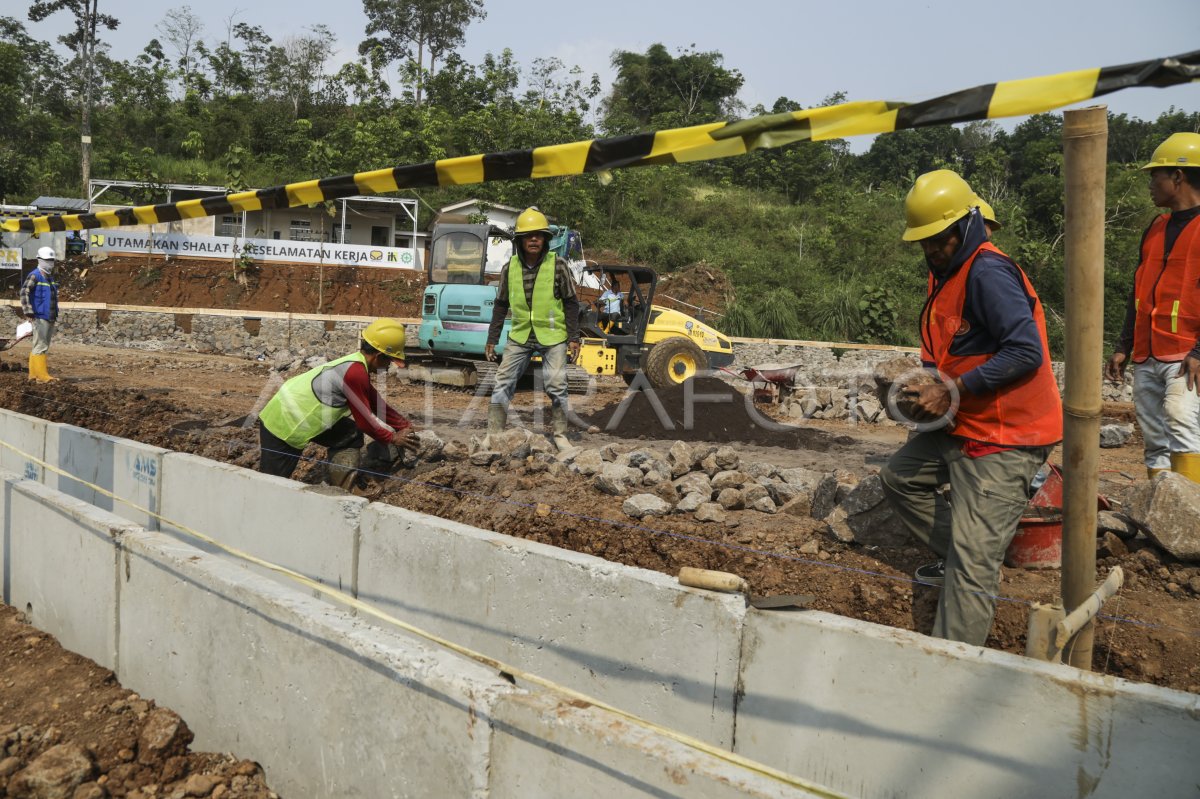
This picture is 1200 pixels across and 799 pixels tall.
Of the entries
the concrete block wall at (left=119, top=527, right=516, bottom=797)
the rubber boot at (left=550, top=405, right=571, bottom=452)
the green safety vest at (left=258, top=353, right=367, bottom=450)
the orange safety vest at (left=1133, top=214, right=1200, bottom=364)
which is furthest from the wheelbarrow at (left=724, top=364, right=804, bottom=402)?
the concrete block wall at (left=119, top=527, right=516, bottom=797)

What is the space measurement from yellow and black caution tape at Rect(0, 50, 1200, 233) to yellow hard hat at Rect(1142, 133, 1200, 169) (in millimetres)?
1276

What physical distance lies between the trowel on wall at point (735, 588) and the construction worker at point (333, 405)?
9.53 feet

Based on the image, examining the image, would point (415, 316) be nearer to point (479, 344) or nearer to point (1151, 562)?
point (479, 344)

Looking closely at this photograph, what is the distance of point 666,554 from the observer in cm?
480

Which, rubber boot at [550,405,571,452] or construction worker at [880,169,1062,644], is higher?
construction worker at [880,169,1062,644]

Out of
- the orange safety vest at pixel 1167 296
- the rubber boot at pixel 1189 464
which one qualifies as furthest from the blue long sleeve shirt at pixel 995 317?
the rubber boot at pixel 1189 464

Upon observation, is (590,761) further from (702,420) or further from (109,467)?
(702,420)

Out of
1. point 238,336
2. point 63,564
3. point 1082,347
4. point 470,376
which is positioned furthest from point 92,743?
point 238,336

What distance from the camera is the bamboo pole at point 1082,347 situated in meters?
2.64

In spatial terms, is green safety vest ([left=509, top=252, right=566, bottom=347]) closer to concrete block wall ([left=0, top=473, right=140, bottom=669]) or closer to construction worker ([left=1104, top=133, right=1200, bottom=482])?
concrete block wall ([left=0, top=473, right=140, bottom=669])

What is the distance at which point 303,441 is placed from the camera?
584cm

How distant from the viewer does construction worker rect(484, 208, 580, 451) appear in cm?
746

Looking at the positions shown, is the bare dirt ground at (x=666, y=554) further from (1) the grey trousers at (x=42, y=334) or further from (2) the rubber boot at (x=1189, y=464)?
(1) the grey trousers at (x=42, y=334)

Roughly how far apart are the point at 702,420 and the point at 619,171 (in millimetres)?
22786
